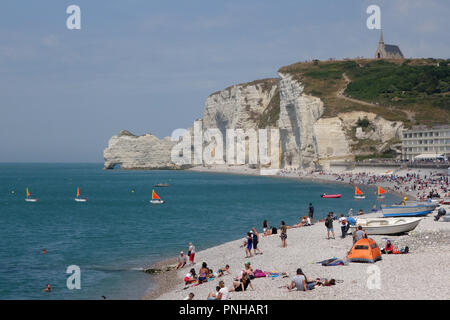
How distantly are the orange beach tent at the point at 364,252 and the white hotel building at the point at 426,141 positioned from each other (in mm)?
76090

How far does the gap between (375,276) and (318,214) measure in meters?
29.5

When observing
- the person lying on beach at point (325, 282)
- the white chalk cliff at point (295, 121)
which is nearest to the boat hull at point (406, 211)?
the person lying on beach at point (325, 282)

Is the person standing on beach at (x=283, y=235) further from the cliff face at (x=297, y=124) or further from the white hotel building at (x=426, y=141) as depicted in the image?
the cliff face at (x=297, y=124)

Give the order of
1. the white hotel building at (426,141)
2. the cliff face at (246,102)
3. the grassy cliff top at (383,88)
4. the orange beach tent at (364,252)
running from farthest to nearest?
the cliff face at (246,102) < the grassy cliff top at (383,88) < the white hotel building at (426,141) < the orange beach tent at (364,252)

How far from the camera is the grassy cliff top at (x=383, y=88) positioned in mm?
106812

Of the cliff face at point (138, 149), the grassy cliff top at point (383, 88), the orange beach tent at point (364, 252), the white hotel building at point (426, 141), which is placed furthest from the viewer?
the cliff face at point (138, 149)

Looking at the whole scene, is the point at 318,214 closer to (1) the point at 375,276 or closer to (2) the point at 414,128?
(1) the point at 375,276

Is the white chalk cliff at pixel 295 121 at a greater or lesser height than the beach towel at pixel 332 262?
greater

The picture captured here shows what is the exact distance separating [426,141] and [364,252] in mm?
80282

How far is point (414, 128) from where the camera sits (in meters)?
95.3

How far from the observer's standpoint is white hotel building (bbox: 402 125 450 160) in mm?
89562
